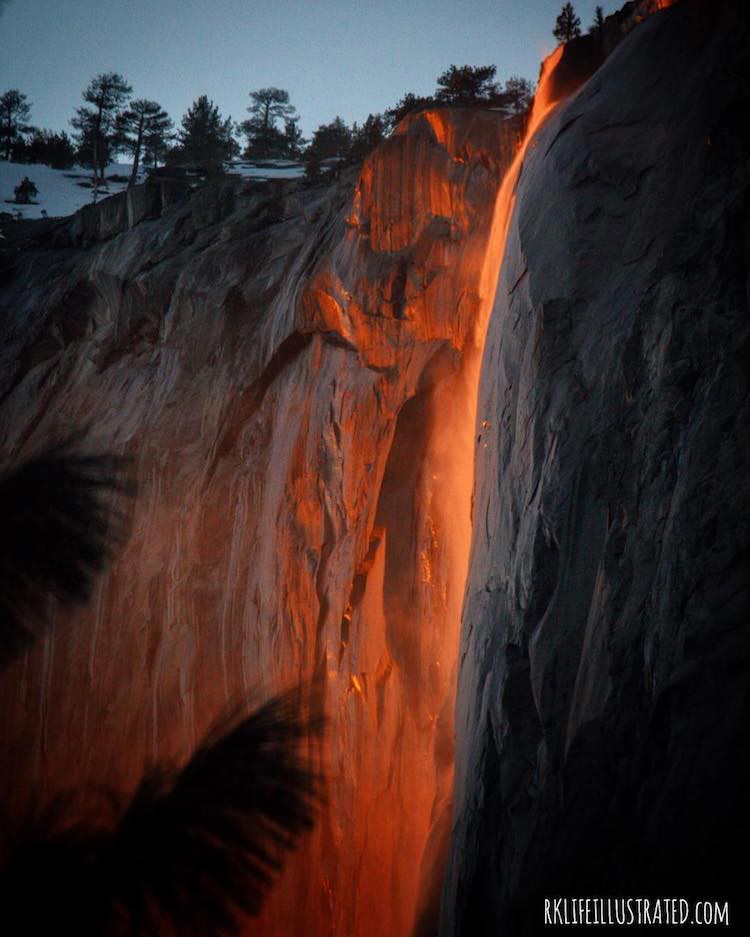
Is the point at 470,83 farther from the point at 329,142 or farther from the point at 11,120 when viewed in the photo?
the point at 11,120

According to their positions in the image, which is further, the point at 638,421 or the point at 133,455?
the point at 133,455

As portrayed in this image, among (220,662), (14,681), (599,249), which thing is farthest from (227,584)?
(599,249)

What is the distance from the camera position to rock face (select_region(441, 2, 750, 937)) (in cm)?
196

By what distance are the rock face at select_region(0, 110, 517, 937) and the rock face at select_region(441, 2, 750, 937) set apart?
157 cm

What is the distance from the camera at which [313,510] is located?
243 inches

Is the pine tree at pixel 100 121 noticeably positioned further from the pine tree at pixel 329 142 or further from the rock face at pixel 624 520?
the rock face at pixel 624 520

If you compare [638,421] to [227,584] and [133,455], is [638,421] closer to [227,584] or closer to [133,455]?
[227,584]

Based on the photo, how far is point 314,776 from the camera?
212 inches

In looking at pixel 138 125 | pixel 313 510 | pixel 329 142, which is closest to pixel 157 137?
pixel 138 125

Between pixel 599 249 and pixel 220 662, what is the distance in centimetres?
578

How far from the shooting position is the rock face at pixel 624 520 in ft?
6.42

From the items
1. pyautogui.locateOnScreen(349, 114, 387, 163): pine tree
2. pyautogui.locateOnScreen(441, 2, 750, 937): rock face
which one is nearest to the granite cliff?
pyautogui.locateOnScreen(441, 2, 750, 937): rock face

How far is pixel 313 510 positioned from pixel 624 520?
13.4 feet

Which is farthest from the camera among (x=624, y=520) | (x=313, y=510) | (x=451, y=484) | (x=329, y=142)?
(x=329, y=142)
